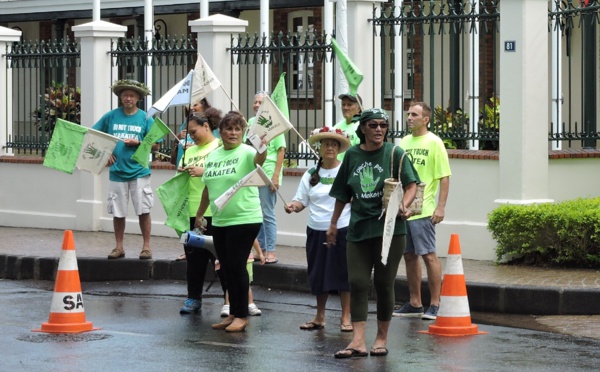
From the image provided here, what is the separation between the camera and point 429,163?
11.9 meters

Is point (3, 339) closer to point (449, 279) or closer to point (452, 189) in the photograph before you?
point (449, 279)

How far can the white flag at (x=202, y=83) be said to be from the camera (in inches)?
549

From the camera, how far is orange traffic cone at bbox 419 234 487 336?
429 inches

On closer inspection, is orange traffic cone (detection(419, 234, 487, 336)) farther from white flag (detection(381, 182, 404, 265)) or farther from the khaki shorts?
the khaki shorts

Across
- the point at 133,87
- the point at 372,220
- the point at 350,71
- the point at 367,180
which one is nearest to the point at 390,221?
the point at 372,220

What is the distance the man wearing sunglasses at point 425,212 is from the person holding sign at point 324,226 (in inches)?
34.2

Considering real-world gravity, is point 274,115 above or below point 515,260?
above

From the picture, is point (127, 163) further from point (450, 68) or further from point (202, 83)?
point (450, 68)

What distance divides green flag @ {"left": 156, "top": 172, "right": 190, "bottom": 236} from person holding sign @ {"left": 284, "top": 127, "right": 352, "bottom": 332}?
4.93 feet

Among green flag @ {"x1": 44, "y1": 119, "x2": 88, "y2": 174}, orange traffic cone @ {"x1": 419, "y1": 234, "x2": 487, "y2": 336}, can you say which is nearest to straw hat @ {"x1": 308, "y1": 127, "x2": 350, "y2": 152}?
orange traffic cone @ {"x1": 419, "y1": 234, "x2": 487, "y2": 336}

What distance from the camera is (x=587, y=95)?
1541 cm

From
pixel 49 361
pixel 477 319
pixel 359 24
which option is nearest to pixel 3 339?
pixel 49 361

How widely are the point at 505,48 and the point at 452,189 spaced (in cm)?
151

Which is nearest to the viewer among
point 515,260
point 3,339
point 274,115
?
point 3,339
